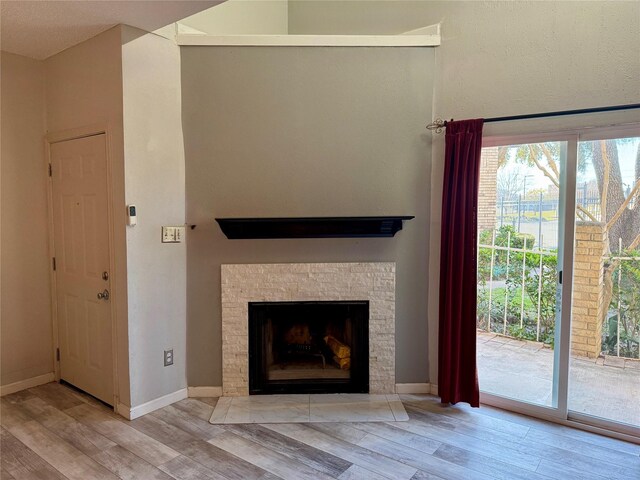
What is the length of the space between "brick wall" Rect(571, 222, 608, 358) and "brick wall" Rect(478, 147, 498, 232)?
549 mm

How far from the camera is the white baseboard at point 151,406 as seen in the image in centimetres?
Result: 287

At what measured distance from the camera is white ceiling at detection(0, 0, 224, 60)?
2.40 m

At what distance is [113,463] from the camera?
7.72 ft

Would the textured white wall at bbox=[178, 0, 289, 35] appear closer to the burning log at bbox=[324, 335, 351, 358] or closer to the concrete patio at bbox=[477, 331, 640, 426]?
the burning log at bbox=[324, 335, 351, 358]

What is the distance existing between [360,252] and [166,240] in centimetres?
147

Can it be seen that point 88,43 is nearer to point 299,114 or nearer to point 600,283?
point 299,114

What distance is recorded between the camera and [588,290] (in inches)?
106

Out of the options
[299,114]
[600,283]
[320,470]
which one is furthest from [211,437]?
[600,283]

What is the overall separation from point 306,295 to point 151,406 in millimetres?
1384

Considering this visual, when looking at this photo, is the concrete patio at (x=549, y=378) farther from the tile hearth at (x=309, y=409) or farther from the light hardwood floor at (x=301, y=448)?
the tile hearth at (x=309, y=409)

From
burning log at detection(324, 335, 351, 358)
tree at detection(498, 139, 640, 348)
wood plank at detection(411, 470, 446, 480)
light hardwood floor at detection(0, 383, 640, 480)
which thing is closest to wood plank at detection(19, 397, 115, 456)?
light hardwood floor at detection(0, 383, 640, 480)

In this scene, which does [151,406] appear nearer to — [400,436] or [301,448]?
[301,448]

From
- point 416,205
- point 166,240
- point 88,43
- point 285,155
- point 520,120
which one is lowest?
point 166,240

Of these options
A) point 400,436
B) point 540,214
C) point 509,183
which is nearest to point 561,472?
point 400,436
